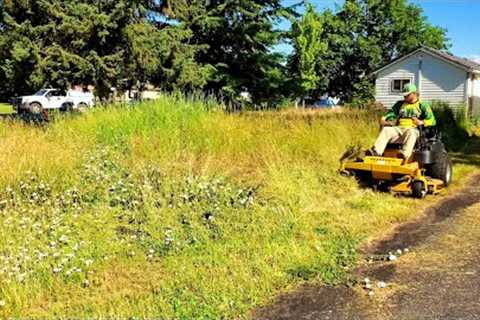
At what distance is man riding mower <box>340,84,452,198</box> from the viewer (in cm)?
734

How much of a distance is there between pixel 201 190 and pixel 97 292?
226 cm

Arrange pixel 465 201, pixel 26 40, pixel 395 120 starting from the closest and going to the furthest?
pixel 465 201, pixel 395 120, pixel 26 40

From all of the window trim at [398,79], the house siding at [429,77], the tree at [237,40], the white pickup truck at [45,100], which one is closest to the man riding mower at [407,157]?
the tree at [237,40]

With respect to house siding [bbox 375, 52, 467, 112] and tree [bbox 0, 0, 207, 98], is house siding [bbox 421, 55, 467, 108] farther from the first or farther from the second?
tree [bbox 0, 0, 207, 98]

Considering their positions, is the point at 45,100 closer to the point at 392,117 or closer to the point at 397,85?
the point at 397,85

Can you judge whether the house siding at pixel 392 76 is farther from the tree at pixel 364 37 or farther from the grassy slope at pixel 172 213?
the grassy slope at pixel 172 213

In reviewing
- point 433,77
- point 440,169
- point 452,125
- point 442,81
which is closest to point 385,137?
point 440,169

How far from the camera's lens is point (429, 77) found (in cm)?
2920

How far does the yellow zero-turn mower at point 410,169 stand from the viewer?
731cm

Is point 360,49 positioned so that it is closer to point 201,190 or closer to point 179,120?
point 179,120

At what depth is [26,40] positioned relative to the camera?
61.7 feet

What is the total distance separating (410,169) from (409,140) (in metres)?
0.46

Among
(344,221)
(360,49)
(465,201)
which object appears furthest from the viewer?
(360,49)

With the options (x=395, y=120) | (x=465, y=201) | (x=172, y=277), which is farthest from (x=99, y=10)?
(x=172, y=277)
